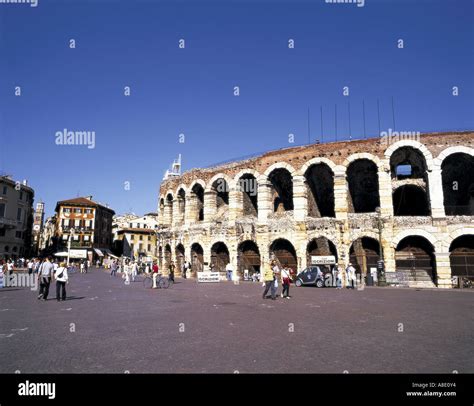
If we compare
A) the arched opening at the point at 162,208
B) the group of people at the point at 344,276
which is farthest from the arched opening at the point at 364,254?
the arched opening at the point at 162,208

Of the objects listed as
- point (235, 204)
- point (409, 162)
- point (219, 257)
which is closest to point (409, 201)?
point (409, 162)

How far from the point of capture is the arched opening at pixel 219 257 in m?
28.6

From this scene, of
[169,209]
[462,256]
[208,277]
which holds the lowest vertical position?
[208,277]

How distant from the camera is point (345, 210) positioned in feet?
76.5

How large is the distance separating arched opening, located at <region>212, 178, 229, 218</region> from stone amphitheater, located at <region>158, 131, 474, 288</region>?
100 millimetres

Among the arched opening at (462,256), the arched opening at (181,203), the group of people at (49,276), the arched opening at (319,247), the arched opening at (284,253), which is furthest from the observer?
the arched opening at (181,203)

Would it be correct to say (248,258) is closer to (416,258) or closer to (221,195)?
(221,195)

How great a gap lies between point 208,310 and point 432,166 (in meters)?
19.2

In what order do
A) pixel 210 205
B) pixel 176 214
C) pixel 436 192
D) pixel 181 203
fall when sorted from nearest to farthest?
pixel 436 192
pixel 210 205
pixel 176 214
pixel 181 203

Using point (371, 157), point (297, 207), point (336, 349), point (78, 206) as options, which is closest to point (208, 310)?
point (336, 349)

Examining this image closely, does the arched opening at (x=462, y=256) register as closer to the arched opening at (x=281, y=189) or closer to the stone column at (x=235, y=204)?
the arched opening at (x=281, y=189)

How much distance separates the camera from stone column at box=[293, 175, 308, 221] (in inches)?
967

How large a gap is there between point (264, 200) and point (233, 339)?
2015 cm

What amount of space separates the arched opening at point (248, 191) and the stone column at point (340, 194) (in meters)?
7.45
